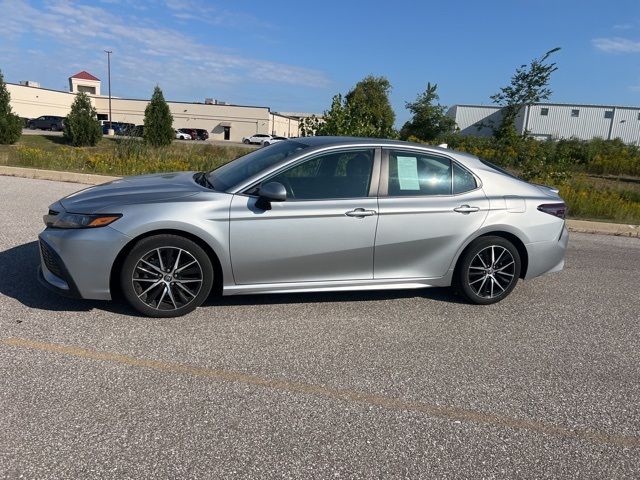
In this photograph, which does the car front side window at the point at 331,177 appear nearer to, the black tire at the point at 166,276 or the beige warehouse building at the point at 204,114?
the black tire at the point at 166,276

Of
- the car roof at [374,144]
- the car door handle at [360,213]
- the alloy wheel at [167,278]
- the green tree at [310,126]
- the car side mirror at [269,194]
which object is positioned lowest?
the alloy wheel at [167,278]

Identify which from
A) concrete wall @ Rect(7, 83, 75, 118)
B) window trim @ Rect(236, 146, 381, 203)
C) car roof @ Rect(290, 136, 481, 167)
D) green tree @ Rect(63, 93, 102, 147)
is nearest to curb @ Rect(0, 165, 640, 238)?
car roof @ Rect(290, 136, 481, 167)

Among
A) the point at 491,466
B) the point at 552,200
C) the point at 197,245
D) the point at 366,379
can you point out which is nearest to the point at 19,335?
the point at 197,245

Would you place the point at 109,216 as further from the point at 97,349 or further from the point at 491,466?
the point at 491,466

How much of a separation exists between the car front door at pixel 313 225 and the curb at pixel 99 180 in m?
6.73

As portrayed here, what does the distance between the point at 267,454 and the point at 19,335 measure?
90.3 inches

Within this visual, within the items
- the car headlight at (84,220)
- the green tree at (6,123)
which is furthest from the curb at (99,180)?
the green tree at (6,123)

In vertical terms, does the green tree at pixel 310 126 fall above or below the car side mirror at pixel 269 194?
above

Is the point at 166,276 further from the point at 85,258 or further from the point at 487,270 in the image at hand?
the point at 487,270

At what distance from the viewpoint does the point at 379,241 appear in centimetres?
443

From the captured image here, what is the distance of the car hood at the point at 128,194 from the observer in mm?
4023

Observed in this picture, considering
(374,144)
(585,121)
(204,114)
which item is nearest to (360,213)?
(374,144)

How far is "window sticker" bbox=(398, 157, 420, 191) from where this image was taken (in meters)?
4.61

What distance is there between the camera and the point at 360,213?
4348mm
